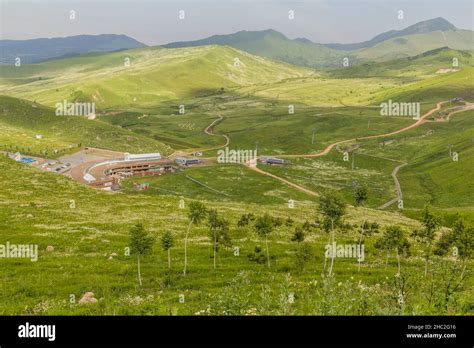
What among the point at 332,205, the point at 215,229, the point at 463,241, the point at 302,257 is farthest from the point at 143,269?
the point at 463,241

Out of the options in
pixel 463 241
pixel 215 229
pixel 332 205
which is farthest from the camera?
pixel 215 229

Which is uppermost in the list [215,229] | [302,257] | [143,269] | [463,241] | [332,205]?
[332,205]

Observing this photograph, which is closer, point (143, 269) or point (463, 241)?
point (463, 241)

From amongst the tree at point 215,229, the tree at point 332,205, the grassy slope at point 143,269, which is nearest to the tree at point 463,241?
the grassy slope at point 143,269

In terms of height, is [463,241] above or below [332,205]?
below

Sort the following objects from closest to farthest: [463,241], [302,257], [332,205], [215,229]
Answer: [463,241] < [302,257] < [332,205] < [215,229]

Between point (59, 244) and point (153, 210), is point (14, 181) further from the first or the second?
point (59, 244)

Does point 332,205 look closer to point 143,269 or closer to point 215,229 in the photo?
point 215,229

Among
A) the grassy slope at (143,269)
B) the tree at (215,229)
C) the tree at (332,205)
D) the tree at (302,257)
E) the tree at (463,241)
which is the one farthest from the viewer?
the tree at (215,229)

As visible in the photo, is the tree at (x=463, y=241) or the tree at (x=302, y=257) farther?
the tree at (x=302, y=257)

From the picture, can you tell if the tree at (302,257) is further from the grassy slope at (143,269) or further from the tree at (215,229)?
the tree at (215,229)

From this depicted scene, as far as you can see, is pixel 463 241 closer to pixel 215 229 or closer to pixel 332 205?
pixel 332 205

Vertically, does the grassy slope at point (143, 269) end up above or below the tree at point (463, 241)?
below
